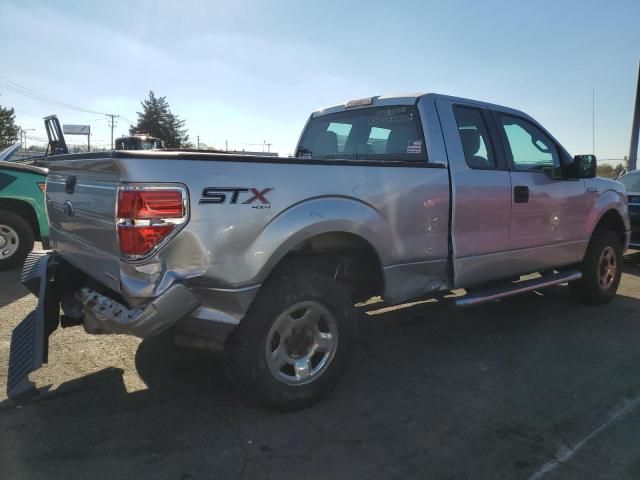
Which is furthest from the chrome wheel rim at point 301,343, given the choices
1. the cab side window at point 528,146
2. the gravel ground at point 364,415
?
the cab side window at point 528,146

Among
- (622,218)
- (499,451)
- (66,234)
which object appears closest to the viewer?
(499,451)

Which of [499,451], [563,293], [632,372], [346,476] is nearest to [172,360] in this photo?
[346,476]

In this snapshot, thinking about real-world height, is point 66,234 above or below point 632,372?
above

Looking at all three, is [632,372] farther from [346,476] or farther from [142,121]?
[142,121]

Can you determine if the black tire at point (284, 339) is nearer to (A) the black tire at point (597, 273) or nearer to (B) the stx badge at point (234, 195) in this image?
(B) the stx badge at point (234, 195)

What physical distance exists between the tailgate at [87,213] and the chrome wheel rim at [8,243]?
11.8 ft

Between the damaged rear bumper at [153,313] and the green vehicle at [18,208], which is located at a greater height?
the green vehicle at [18,208]

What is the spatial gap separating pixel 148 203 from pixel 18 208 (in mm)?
5382

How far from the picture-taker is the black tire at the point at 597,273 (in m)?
5.45

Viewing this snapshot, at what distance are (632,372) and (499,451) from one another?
1.79m

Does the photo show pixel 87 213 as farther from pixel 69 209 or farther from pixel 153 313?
pixel 153 313

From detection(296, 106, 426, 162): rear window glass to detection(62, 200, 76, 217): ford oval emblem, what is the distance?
208 centimetres

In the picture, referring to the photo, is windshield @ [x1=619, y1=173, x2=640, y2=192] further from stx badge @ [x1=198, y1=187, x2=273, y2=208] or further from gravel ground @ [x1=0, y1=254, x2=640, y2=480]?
stx badge @ [x1=198, y1=187, x2=273, y2=208]

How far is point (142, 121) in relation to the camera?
71812 mm
